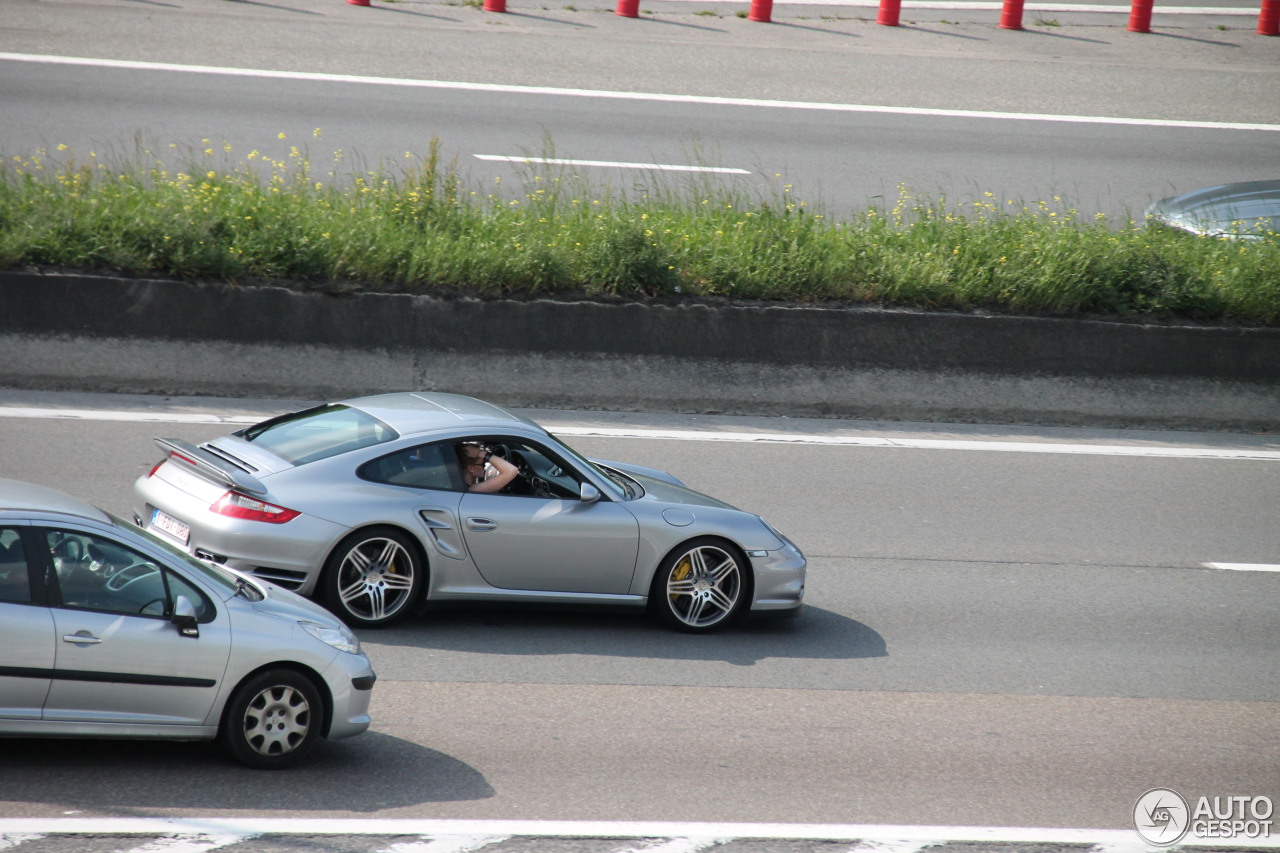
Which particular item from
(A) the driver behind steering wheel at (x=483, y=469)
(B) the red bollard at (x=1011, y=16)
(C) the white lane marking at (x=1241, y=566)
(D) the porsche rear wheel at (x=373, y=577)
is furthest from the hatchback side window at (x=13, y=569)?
(B) the red bollard at (x=1011, y=16)

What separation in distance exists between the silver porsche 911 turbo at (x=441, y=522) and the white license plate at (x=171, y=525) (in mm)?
12

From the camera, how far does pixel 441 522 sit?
26.1ft

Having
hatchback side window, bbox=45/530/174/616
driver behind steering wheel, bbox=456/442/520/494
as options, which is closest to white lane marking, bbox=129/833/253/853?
hatchback side window, bbox=45/530/174/616

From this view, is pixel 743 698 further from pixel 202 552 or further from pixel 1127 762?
pixel 202 552

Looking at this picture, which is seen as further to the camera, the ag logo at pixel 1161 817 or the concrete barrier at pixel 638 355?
the concrete barrier at pixel 638 355

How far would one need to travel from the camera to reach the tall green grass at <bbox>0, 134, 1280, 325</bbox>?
12.5 meters

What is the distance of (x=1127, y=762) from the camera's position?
285 inches

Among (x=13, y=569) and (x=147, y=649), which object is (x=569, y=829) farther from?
(x=13, y=569)

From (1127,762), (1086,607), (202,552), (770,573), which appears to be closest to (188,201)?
(202,552)

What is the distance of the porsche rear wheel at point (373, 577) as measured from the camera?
303 inches

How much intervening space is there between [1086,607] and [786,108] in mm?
14040

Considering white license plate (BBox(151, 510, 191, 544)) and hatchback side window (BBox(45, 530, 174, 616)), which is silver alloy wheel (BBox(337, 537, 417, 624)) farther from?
hatchback side window (BBox(45, 530, 174, 616))

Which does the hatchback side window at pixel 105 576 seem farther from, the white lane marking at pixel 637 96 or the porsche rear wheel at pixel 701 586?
the white lane marking at pixel 637 96

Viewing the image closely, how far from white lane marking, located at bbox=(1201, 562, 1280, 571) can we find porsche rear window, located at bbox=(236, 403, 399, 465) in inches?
264
